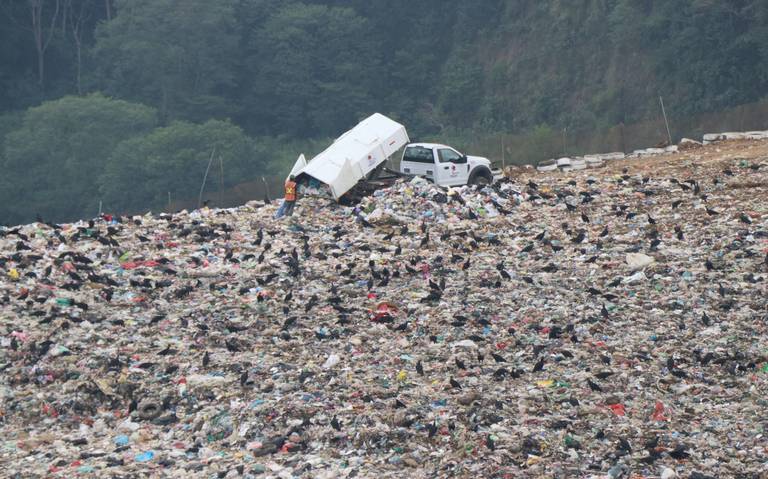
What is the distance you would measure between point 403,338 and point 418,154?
10.5m

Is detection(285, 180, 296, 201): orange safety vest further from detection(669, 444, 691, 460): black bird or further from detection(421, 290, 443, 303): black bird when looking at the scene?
detection(669, 444, 691, 460): black bird

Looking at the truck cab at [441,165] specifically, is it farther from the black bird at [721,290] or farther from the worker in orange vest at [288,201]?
the black bird at [721,290]

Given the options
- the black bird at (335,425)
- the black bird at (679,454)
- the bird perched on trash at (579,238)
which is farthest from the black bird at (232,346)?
the bird perched on trash at (579,238)

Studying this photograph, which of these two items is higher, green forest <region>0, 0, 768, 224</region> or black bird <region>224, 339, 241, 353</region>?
green forest <region>0, 0, 768, 224</region>

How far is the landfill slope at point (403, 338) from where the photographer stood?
12375mm

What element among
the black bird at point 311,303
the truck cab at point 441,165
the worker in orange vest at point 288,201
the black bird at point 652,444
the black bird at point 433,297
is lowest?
the black bird at point 652,444

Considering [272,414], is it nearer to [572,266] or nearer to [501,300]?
[501,300]

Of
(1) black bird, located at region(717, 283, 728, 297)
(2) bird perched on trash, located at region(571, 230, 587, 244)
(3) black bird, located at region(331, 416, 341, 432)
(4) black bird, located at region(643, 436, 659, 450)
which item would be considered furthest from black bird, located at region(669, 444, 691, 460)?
(2) bird perched on trash, located at region(571, 230, 587, 244)

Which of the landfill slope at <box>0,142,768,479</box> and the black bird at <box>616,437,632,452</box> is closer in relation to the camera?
the black bird at <box>616,437,632,452</box>

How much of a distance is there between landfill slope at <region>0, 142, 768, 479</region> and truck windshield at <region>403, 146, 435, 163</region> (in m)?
3.52

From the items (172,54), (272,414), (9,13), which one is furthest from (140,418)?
(9,13)

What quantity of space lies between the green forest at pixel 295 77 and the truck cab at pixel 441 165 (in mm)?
23182

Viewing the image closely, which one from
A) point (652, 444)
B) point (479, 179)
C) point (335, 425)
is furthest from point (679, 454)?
point (479, 179)

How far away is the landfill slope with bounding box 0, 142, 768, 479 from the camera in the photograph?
12.4 metres
